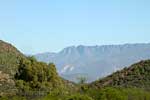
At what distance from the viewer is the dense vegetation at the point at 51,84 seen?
87875mm

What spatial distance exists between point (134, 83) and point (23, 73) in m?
30.4

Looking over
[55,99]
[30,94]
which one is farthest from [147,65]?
[55,99]

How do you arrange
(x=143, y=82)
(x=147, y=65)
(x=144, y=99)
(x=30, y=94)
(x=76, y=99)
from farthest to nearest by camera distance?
(x=147, y=65)
(x=143, y=82)
(x=30, y=94)
(x=144, y=99)
(x=76, y=99)

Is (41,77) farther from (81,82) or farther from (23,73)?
(81,82)

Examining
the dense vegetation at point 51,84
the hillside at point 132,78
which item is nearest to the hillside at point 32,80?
the dense vegetation at point 51,84

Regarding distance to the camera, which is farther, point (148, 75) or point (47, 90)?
point (148, 75)

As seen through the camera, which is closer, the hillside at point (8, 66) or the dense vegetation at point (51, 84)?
the dense vegetation at point (51, 84)

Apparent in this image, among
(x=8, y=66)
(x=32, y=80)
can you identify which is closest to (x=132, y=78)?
(x=32, y=80)

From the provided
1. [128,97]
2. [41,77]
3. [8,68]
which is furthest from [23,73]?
[128,97]

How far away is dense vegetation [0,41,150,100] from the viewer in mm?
87875

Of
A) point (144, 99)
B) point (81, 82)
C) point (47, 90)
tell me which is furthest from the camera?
point (81, 82)

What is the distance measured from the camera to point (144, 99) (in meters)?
85.9

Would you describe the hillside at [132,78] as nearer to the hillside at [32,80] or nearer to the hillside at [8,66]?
the hillside at [32,80]

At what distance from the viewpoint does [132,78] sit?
424 ft
